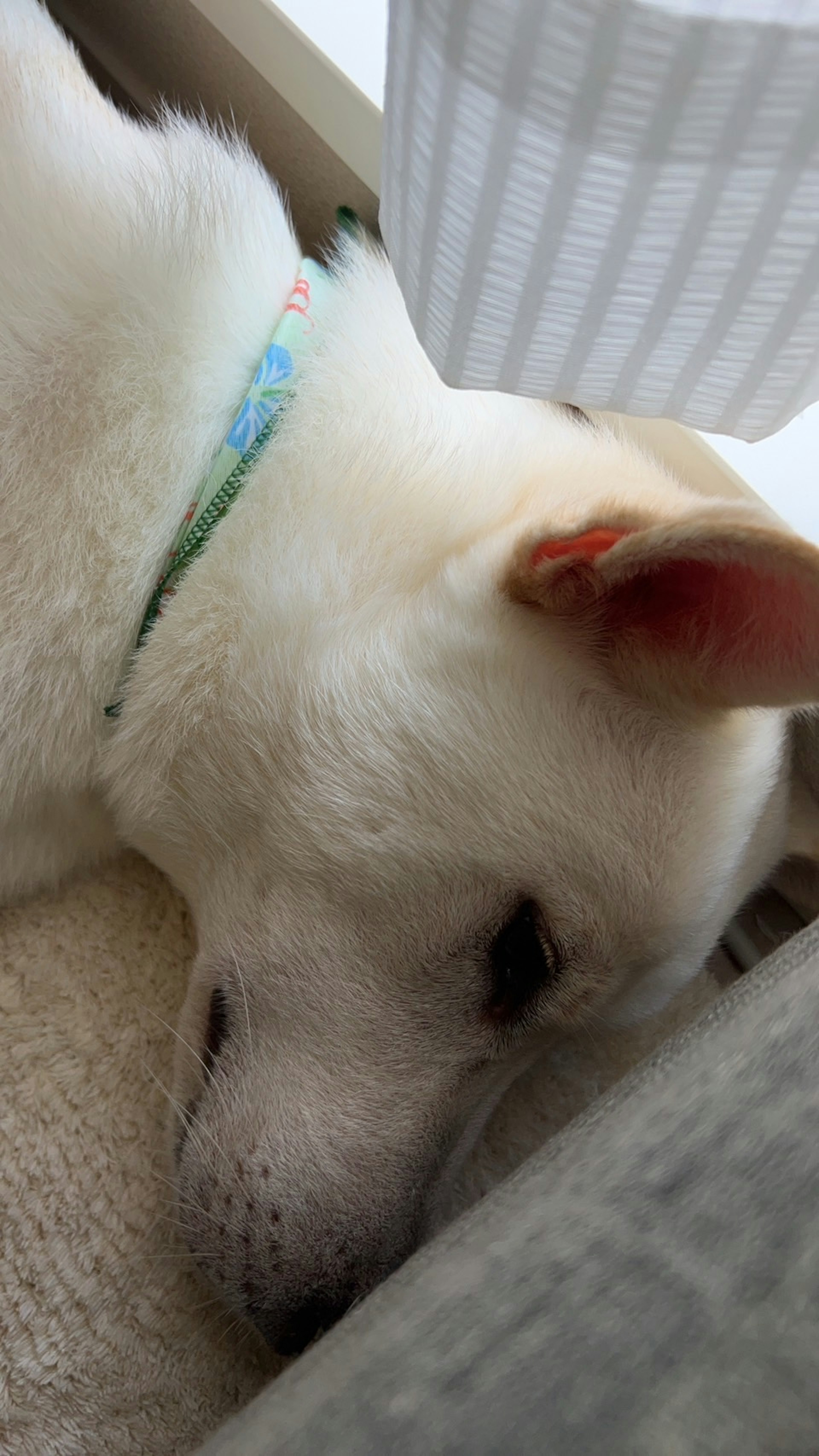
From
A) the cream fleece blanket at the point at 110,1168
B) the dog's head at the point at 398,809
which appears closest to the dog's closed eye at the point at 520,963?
the dog's head at the point at 398,809

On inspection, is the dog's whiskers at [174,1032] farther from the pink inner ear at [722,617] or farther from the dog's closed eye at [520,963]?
the pink inner ear at [722,617]

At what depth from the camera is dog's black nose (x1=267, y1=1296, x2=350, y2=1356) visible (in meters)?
0.87

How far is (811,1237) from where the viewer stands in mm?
523

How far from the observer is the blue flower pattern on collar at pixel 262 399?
3.16 ft

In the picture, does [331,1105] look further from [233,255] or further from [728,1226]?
[233,255]

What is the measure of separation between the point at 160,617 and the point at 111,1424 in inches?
29.4

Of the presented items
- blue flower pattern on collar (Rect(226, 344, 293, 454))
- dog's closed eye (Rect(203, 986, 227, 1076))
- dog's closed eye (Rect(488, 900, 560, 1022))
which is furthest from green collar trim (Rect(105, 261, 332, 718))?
dog's closed eye (Rect(488, 900, 560, 1022))

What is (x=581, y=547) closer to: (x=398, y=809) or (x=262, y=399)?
(x=398, y=809)

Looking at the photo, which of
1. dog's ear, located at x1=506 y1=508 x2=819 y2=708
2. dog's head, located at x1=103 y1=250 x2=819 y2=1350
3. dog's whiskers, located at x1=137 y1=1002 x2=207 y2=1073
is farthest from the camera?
dog's whiskers, located at x1=137 y1=1002 x2=207 y2=1073

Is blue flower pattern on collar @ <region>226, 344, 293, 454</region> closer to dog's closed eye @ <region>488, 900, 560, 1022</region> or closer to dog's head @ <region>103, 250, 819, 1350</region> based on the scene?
dog's head @ <region>103, 250, 819, 1350</region>

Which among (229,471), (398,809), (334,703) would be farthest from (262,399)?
(398,809)

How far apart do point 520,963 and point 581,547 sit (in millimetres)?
385

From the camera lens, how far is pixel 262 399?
38.5 inches

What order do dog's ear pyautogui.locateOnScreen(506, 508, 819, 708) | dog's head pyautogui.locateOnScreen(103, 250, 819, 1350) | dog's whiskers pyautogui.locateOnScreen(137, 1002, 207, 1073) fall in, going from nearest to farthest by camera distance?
dog's ear pyautogui.locateOnScreen(506, 508, 819, 708) → dog's head pyautogui.locateOnScreen(103, 250, 819, 1350) → dog's whiskers pyautogui.locateOnScreen(137, 1002, 207, 1073)
